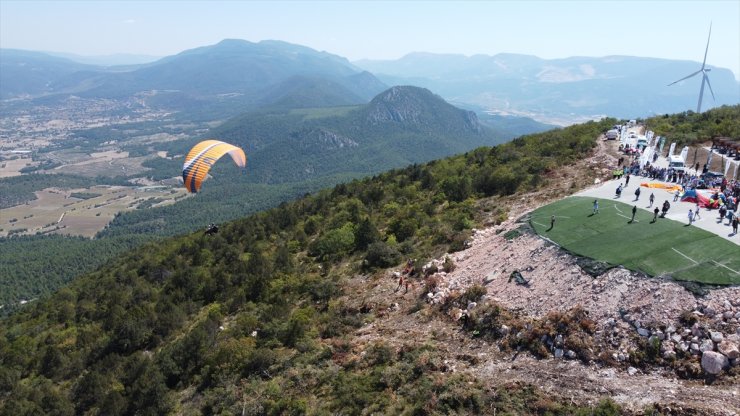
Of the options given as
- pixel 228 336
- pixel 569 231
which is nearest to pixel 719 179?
pixel 569 231

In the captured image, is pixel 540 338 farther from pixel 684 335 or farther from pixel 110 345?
pixel 110 345

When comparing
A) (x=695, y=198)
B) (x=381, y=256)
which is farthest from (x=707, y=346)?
(x=381, y=256)

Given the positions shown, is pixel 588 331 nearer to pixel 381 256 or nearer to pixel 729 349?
pixel 729 349

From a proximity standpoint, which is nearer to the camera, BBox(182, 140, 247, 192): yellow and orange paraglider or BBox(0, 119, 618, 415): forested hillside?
BBox(0, 119, 618, 415): forested hillside

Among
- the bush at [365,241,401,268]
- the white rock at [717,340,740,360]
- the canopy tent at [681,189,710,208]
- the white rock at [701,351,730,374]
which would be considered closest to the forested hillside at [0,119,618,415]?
the bush at [365,241,401,268]

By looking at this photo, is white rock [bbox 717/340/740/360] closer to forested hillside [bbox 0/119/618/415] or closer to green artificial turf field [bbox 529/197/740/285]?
green artificial turf field [bbox 529/197/740/285]
